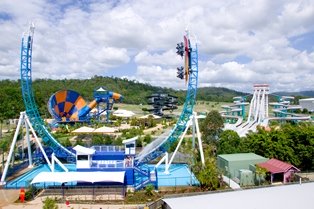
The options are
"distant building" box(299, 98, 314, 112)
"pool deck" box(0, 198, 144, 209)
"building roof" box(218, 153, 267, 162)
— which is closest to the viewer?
"pool deck" box(0, 198, 144, 209)

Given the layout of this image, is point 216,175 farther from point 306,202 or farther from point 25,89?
point 25,89

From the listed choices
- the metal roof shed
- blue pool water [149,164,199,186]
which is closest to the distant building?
the metal roof shed

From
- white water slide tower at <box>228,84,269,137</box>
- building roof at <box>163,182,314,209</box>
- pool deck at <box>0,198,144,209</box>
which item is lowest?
pool deck at <box>0,198,144,209</box>

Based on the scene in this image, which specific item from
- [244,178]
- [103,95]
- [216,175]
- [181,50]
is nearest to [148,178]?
[216,175]

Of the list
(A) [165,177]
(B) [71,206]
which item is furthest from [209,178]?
(B) [71,206]

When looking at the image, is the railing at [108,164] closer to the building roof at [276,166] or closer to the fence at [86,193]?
the fence at [86,193]

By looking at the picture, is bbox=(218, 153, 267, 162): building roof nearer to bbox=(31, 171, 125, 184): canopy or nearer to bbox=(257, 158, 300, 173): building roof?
bbox=(257, 158, 300, 173): building roof

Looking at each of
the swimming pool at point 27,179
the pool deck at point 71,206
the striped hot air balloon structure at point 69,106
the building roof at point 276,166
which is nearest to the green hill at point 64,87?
the striped hot air balloon structure at point 69,106
